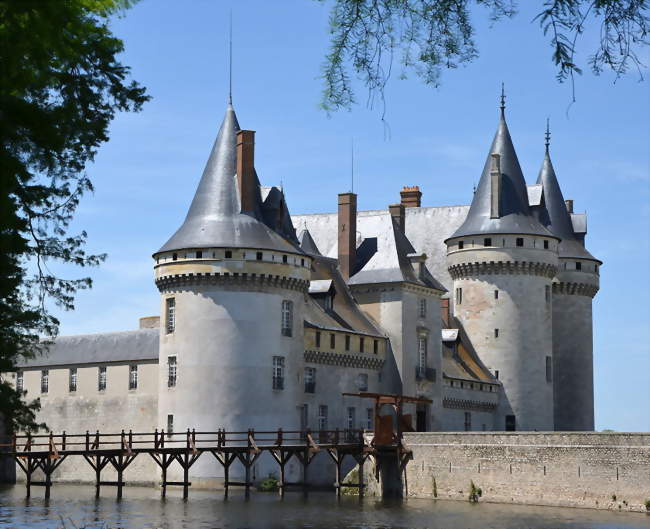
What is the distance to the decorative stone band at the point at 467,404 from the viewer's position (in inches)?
2023

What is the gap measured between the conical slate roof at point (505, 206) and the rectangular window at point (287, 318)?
1201cm

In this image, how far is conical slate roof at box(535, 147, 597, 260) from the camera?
5778 centimetres

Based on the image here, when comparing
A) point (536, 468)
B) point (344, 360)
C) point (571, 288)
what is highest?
point (571, 288)

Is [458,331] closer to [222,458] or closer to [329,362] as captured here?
[329,362]

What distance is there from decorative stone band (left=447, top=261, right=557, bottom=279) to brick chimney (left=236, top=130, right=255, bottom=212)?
12.9m

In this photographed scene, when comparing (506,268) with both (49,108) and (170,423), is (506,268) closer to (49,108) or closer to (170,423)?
(170,423)

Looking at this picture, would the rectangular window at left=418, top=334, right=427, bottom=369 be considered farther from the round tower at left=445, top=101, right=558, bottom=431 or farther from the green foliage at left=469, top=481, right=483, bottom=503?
the green foliage at left=469, top=481, right=483, bottom=503

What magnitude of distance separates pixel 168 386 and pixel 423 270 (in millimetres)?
12589

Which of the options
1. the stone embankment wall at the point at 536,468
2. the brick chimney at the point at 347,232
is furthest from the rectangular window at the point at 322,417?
the brick chimney at the point at 347,232

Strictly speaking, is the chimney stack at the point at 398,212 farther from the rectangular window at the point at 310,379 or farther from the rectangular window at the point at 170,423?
the rectangular window at the point at 170,423

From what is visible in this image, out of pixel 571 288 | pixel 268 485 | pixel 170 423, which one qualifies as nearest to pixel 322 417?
pixel 268 485

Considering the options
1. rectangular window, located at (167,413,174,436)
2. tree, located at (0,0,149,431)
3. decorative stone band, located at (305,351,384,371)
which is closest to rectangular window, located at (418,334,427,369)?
decorative stone band, located at (305,351,384,371)

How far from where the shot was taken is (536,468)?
1443 inches

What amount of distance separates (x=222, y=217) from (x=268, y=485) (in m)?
9.51
